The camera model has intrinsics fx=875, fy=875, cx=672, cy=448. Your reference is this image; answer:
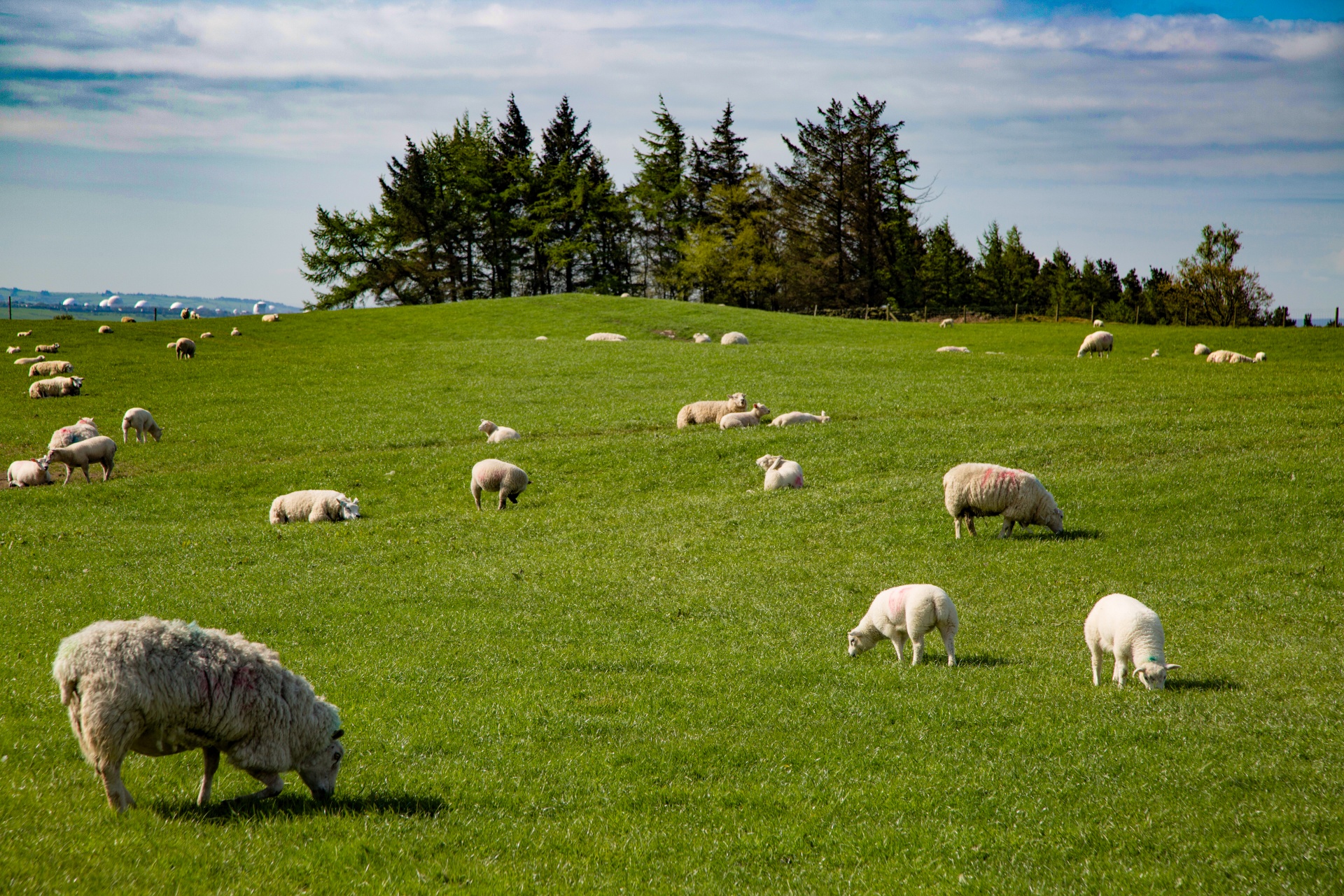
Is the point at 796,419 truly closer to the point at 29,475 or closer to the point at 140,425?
the point at 140,425

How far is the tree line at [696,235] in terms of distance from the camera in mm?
95062

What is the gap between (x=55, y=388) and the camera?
41344mm

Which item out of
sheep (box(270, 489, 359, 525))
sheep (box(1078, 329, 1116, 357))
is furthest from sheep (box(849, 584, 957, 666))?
sheep (box(1078, 329, 1116, 357))

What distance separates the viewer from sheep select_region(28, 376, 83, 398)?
41125mm

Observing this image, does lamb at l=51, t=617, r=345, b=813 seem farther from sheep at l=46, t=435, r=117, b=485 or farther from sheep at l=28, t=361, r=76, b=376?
sheep at l=28, t=361, r=76, b=376

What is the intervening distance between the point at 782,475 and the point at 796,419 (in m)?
7.71

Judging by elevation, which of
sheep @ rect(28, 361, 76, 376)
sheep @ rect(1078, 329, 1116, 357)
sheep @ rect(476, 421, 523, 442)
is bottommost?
sheep @ rect(476, 421, 523, 442)

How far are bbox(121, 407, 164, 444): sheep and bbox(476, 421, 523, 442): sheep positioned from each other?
12685 millimetres

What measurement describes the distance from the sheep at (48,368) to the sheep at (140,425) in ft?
53.2

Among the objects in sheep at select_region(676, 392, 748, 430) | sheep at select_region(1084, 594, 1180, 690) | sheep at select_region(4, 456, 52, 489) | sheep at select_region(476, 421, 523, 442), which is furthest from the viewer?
sheep at select_region(676, 392, 748, 430)

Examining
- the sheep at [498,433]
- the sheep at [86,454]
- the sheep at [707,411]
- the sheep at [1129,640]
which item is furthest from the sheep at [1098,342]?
the sheep at [86,454]

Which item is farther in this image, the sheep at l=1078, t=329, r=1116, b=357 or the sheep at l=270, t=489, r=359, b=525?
the sheep at l=1078, t=329, r=1116, b=357

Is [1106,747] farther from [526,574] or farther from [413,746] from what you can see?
[526,574]

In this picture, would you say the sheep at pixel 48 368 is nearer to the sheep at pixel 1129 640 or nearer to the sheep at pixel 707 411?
the sheep at pixel 707 411
